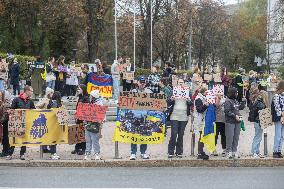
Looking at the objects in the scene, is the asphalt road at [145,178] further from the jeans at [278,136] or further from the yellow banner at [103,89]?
the yellow banner at [103,89]

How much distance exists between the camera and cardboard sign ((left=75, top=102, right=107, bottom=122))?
1503 centimetres

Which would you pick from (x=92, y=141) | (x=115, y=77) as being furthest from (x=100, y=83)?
(x=92, y=141)

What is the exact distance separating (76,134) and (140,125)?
1.75 metres

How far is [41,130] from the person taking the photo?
1541 cm

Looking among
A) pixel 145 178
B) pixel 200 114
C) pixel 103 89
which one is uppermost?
pixel 103 89

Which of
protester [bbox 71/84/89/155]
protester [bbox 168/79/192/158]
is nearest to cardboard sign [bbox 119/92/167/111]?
protester [bbox 168/79/192/158]

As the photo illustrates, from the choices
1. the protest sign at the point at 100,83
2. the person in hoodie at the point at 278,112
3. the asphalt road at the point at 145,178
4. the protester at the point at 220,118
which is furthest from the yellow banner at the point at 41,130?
the protest sign at the point at 100,83

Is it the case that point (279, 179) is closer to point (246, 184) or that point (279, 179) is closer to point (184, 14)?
point (246, 184)

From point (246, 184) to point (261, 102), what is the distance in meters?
4.30

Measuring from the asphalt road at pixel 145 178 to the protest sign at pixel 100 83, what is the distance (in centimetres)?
1007

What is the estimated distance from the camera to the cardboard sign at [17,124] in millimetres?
15117

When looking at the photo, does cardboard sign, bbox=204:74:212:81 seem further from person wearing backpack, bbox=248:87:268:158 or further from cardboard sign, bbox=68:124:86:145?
cardboard sign, bbox=68:124:86:145

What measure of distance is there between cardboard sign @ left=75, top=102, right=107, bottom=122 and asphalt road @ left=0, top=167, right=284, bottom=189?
140 cm

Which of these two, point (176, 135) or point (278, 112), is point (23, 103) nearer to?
point (176, 135)
